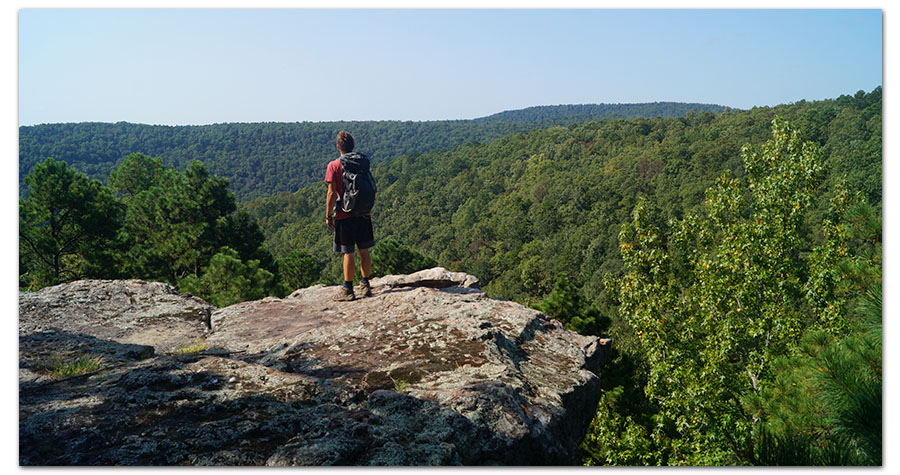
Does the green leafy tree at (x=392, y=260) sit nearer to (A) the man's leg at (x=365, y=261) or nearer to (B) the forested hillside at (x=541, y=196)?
(A) the man's leg at (x=365, y=261)

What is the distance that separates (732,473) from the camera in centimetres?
317

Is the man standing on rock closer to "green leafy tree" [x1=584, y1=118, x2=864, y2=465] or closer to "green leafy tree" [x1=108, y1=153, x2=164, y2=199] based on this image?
"green leafy tree" [x1=584, y1=118, x2=864, y2=465]

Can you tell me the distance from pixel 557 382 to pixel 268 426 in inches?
80.1

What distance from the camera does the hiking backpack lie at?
5172 millimetres

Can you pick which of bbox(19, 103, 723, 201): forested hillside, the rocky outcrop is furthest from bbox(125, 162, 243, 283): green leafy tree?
bbox(19, 103, 723, 201): forested hillside

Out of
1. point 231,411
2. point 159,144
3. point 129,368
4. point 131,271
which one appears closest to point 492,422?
point 231,411

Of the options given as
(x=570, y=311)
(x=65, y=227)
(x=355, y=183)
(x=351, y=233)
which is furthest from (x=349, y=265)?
(x=65, y=227)

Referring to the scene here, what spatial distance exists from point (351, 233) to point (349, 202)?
418mm

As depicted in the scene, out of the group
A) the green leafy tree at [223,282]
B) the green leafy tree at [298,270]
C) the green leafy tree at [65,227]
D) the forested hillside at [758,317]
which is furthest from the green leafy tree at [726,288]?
the green leafy tree at [298,270]

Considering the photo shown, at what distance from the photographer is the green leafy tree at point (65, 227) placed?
1074 cm

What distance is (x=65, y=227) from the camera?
11766 millimetres

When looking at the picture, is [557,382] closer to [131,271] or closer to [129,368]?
[129,368]

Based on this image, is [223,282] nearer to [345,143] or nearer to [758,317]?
[345,143]

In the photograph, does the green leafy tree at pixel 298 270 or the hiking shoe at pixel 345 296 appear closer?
the hiking shoe at pixel 345 296
